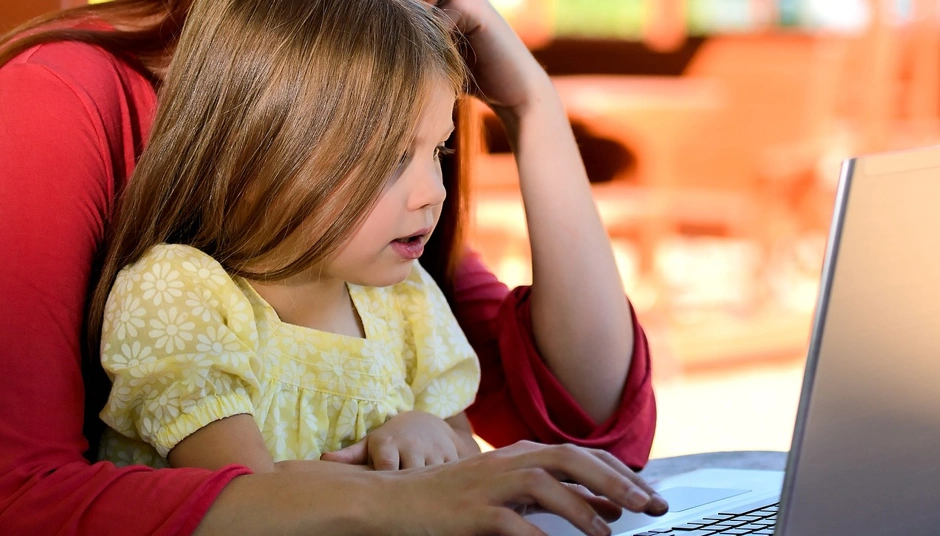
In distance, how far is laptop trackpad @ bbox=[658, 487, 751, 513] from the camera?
83 centimetres

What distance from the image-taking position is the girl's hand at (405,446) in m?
0.82

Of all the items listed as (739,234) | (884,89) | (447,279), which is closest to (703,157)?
(739,234)

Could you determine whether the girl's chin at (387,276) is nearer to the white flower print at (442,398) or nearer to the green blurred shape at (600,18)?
the white flower print at (442,398)

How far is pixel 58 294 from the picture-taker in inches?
29.3

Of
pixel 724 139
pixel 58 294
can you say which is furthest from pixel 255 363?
pixel 724 139

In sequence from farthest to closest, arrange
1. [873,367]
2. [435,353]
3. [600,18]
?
1. [600,18]
2. [435,353]
3. [873,367]

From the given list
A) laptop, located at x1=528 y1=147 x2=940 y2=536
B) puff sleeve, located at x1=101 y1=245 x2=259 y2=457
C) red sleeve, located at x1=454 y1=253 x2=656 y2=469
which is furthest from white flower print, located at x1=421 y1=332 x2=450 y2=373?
laptop, located at x1=528 y1=147 x2=940 y2=536

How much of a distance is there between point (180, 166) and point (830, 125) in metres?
3.21

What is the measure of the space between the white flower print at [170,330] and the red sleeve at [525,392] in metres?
0.40

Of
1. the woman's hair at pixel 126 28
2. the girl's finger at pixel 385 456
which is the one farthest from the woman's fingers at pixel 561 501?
the woman's hair at pixel 126 28

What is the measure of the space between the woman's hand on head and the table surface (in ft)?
1.31

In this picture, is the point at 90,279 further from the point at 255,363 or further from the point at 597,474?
the point at 597,474

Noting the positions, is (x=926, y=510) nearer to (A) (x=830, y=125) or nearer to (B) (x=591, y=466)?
(B) (x=591, y=466)

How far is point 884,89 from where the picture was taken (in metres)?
3.71
